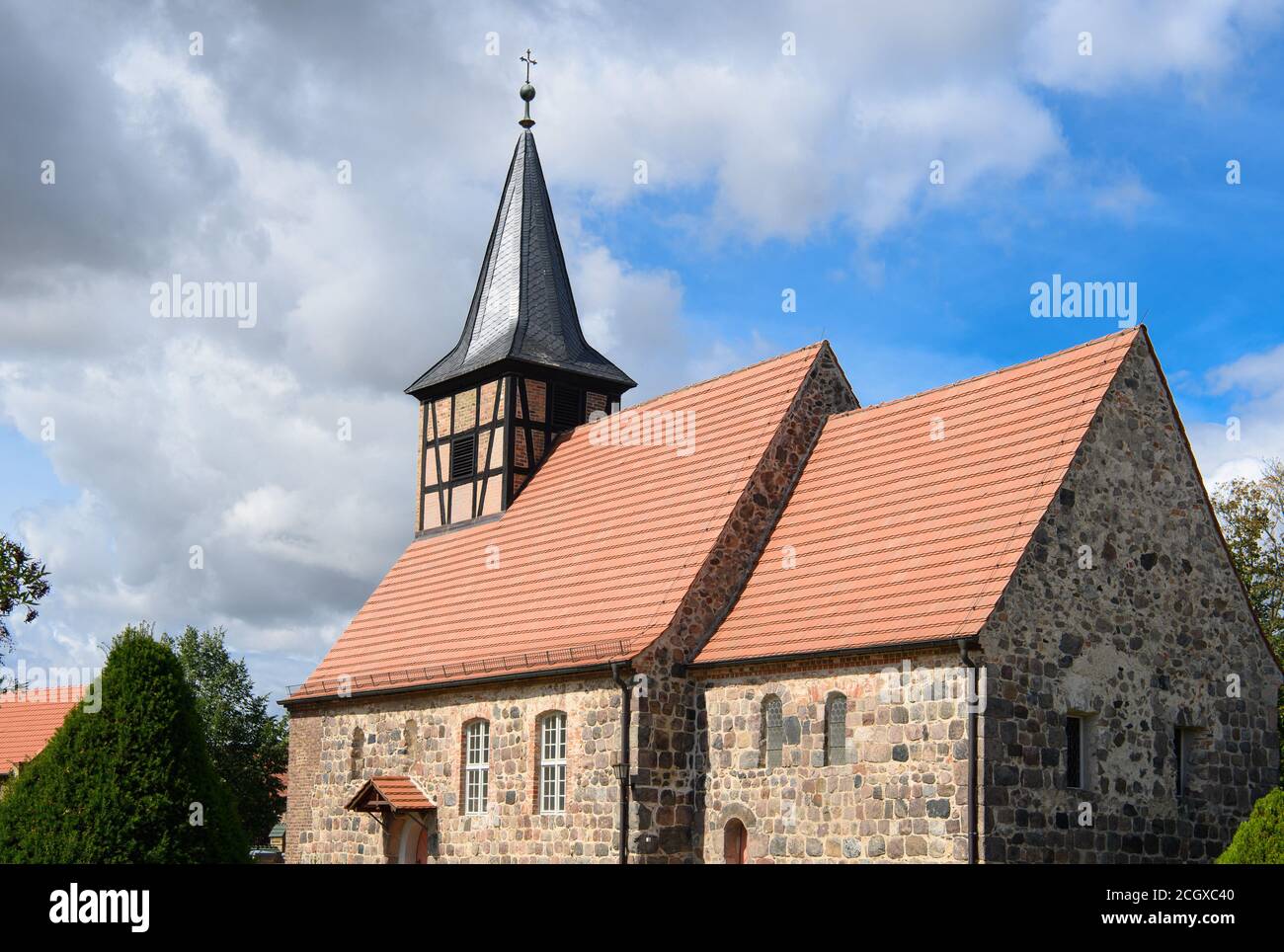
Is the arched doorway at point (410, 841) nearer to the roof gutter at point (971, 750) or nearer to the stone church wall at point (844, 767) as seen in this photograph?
the stone church wall at point (844, 767)

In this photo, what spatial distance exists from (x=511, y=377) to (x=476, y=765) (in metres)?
7.95

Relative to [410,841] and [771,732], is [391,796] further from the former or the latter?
[771,732]

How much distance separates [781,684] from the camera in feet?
58.1

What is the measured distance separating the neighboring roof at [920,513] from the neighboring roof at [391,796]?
583cm

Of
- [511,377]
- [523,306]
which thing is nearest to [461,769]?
[511,377]

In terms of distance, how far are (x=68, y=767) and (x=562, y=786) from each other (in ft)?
24.4

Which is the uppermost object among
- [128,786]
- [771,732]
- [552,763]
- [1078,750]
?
[771,732]

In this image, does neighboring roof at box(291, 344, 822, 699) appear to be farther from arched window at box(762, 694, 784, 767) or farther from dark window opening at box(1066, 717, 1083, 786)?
dark window opening at box(1066, 717, 1083, 786)

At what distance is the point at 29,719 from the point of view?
42469 millimetres

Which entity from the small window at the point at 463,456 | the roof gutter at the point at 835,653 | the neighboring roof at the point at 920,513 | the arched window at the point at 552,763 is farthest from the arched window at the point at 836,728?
the small window at the point at 463,456

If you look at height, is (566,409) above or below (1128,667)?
above

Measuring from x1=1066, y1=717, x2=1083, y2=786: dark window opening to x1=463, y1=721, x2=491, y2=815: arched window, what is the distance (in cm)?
852

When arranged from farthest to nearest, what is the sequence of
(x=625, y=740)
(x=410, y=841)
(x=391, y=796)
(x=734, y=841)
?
(x=410, y=841)
(x=391, y=796)
(x=625, y=740)
(x=734, y=841)
